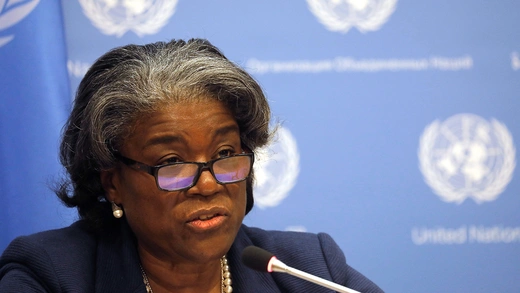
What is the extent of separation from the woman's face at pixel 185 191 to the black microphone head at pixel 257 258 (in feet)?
0.75

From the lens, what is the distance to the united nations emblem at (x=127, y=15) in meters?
2.44

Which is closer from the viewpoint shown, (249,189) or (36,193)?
(249,189)

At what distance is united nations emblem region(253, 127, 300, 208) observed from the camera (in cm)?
252

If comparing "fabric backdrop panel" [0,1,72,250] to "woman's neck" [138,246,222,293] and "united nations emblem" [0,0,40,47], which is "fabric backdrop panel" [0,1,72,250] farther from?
"woman's neck" [138,246,222,293]

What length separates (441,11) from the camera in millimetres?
2586

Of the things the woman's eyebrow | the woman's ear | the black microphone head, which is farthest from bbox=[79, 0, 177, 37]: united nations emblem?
the black microphone head

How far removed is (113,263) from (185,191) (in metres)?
0.29

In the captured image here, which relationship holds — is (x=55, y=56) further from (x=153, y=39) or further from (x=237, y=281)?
(x=237, y=281)

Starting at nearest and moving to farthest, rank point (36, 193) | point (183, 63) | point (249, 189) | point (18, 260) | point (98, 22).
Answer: point (18, 260) → point (183, 63) → point (249, 189) → point (36, 193) → point (98, 22)

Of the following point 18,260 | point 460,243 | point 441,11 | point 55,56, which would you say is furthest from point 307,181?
point 18,260

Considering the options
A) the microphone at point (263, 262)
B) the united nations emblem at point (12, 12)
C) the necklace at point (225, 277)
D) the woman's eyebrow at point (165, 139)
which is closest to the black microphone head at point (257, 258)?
the microphone at point (263, 262)

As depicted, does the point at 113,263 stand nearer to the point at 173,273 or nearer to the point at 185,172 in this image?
the point at 173,273

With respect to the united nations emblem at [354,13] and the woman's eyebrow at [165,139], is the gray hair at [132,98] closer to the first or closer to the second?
the woman's eyebrow at [165,139]

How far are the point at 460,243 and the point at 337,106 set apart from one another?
0.66 metres
